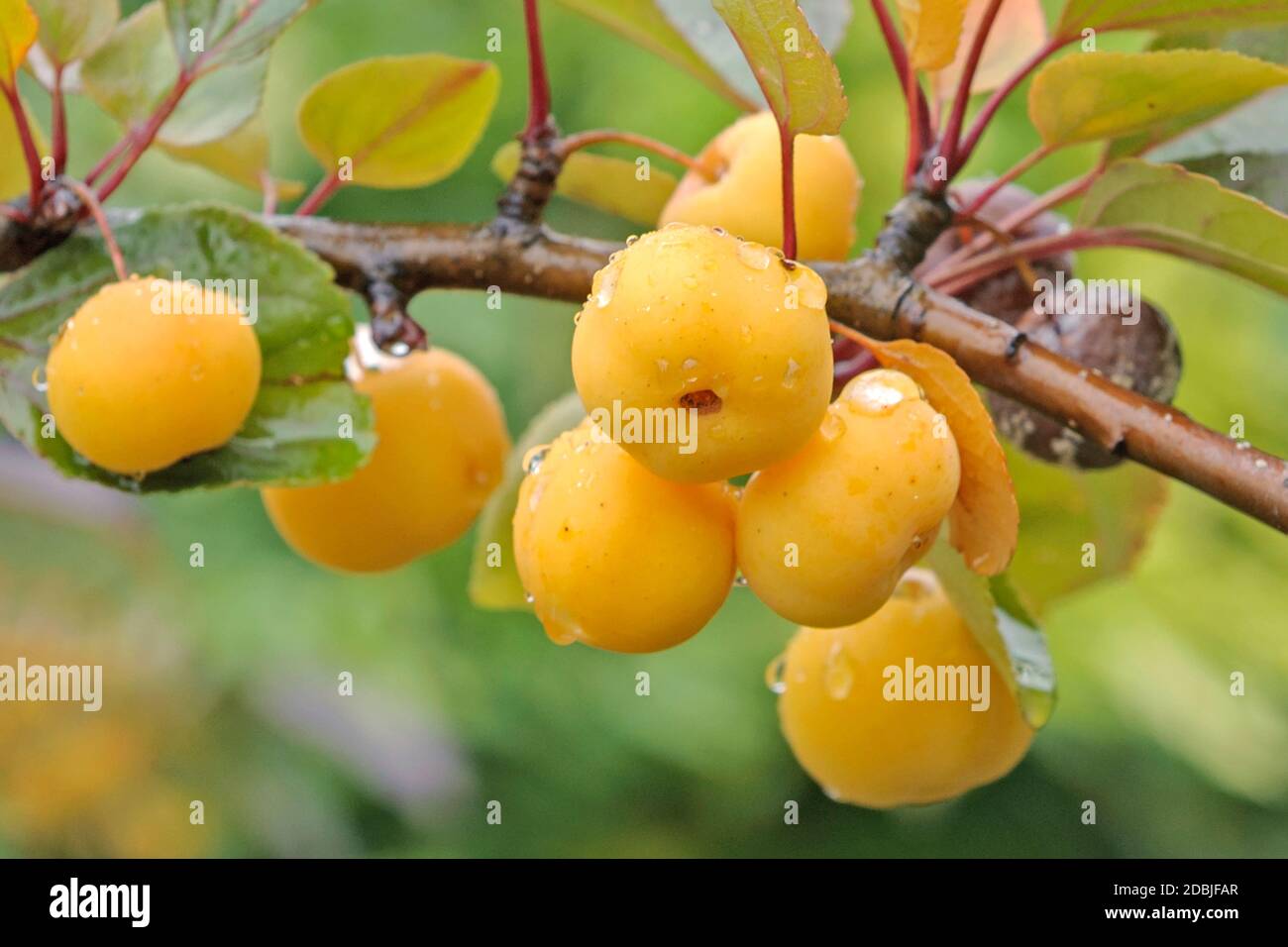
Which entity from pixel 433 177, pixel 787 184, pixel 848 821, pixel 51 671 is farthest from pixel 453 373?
pixel 848 821

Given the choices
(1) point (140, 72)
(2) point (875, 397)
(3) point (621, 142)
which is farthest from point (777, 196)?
(1) point (140, 72)

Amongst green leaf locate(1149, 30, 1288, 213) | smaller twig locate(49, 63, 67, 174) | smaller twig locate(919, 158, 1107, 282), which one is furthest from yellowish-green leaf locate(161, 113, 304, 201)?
green leaf locate(1149, 30, 1288, 213)

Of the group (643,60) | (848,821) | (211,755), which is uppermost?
(643,60)

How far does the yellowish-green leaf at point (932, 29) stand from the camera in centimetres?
47

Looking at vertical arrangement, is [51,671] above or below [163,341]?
below

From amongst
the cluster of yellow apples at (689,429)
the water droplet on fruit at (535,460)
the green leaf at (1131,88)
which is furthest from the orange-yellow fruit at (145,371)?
the green leaf at (1131,88)

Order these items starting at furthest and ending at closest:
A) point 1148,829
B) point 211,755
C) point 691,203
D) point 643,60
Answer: point 643,60
point 1148,829
point 211,755
point 691,203

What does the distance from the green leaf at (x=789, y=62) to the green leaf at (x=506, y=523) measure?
262mm

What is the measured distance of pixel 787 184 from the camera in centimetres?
41

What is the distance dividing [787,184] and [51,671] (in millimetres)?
1607

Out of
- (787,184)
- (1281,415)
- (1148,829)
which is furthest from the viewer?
(1148,829)

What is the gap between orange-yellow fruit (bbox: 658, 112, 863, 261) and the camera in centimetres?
54

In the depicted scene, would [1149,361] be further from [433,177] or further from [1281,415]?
[1281,415]

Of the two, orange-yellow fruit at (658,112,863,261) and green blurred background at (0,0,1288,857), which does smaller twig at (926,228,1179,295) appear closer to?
orange-yellow fruit at (658,112,863,261)
